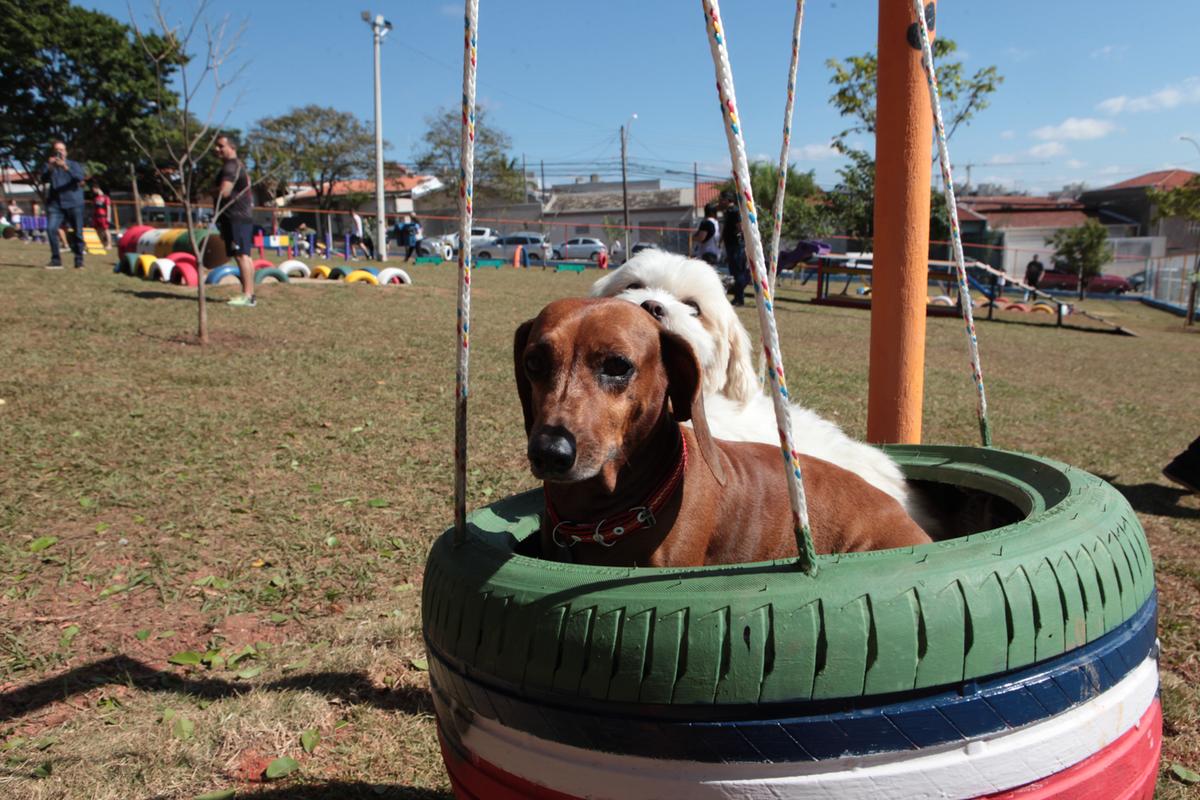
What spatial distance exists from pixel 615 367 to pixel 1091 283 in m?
49.1

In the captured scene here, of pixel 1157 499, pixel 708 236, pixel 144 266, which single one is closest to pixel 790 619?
pixel 1157 499

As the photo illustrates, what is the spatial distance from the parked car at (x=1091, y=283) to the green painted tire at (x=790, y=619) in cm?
4655

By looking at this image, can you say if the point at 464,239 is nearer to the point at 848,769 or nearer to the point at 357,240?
the point at 848,769

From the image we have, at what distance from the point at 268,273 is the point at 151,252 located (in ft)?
15.8

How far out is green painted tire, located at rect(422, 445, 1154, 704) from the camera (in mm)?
1403

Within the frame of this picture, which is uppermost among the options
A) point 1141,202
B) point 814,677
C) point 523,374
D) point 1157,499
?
point 1141,202

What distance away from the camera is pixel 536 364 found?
224 cm

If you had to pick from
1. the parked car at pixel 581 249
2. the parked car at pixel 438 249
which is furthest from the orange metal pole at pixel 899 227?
the parked car at pixel 581 249

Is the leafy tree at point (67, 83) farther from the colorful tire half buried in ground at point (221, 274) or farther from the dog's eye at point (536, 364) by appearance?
the dog's eye at point (536, 364)

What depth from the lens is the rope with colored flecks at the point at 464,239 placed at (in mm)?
1793

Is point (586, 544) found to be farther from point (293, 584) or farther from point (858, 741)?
point (293, 584)

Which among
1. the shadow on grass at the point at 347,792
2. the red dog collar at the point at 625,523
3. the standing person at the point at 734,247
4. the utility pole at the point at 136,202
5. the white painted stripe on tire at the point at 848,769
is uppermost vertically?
the utility pole at the point at 136,202

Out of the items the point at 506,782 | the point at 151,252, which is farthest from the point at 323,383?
the point at 151,252

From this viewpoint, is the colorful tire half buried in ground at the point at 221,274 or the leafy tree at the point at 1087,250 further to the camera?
the leafy tree at the point at 1087,250
